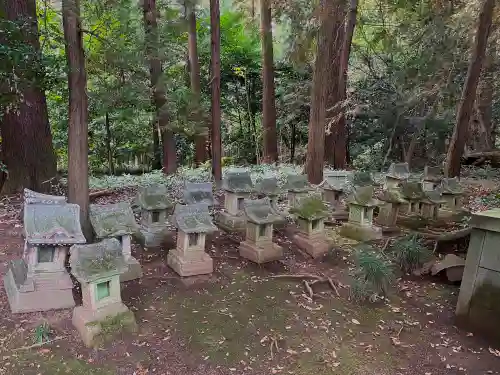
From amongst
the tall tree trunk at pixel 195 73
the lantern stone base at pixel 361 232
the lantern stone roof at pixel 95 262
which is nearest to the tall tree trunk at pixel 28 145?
the lantern stone roof at pixel 95 262

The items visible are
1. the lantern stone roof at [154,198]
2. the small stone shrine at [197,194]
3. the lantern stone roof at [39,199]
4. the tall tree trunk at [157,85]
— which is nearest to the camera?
the lantern stone roof at [39,199]

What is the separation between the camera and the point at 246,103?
629 inches

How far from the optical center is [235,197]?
259 inches

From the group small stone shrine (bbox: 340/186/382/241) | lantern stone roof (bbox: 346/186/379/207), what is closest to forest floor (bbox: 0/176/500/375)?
small stone shrine (bbox: 340/186/382/241)

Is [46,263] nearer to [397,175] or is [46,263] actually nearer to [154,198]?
[154,198]

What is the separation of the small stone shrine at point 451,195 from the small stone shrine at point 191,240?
5.31 m

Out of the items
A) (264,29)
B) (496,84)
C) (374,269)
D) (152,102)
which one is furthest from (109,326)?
(496,84)

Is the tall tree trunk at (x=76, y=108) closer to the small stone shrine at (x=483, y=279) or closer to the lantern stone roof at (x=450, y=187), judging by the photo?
the small stone shrine at (x=483, y=279)

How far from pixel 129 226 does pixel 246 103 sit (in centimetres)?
1215

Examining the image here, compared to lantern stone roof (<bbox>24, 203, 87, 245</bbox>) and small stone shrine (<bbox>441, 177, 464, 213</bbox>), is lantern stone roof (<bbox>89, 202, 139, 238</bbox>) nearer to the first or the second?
lantern stone roof (<bbox>24, 203, 87, 245</bbox>)

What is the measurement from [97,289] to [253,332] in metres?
1.62

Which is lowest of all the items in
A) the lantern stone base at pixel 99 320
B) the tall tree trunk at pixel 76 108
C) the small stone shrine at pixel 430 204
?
the lantern stone base at pixel 99 320

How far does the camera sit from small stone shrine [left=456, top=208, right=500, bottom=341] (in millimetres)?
4094

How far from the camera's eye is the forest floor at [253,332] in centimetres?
350
